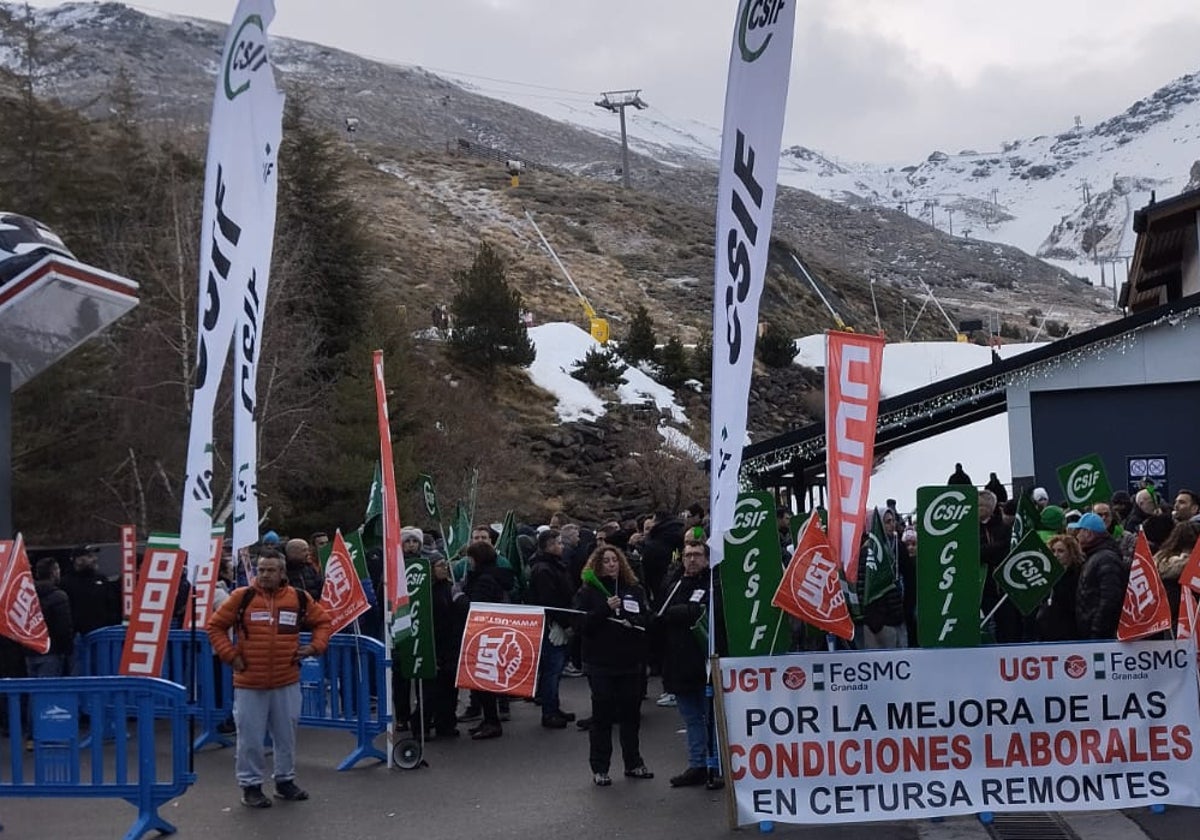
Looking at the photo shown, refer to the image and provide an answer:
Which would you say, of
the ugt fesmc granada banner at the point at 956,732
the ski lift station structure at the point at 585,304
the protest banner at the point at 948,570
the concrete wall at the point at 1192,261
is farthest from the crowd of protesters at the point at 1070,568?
the ski lift station structure at the point at 585,304

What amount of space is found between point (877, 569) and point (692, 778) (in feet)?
8.55

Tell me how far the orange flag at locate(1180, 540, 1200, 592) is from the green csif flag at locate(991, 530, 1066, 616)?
4.50 feet

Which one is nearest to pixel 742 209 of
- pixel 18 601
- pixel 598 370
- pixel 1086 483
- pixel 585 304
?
pixel 18 601

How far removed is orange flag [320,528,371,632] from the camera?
42.8 ft

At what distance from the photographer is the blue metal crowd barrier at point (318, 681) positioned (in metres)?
13.0

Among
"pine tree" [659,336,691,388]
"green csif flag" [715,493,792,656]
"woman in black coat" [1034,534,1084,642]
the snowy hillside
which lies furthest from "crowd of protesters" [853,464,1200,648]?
"pine tree" [659,336,691,388]

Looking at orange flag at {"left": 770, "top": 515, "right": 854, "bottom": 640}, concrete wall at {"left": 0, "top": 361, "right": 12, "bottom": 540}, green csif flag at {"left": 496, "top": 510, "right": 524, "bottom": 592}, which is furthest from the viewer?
green csif flag at {"left": 496, "top": 510, "right": 524, "bottom": 592}

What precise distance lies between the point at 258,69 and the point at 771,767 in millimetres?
6334

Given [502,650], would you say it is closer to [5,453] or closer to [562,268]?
[5,453]

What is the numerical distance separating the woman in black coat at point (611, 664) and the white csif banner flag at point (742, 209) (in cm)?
204

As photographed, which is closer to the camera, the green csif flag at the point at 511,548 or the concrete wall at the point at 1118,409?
the green csif flag at the point at 511,548

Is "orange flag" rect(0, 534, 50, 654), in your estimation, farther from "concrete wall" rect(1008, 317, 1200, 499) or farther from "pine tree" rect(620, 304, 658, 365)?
"pine tree" rect(620, 304, 658, 365)

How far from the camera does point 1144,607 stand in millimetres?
9453

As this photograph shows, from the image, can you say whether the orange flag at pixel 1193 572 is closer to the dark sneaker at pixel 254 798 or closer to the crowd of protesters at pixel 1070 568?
the crowd of protesters at pixel 1070 568
